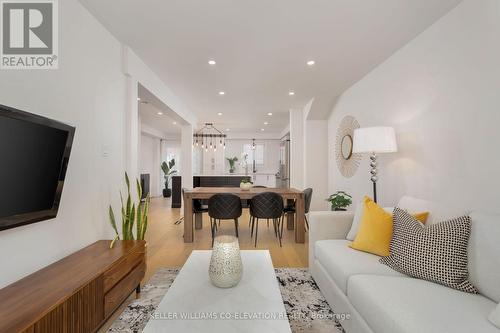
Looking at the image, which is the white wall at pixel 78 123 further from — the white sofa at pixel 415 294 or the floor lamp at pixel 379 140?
the floor lamp at pixel 379 140

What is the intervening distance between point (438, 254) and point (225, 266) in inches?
52.1

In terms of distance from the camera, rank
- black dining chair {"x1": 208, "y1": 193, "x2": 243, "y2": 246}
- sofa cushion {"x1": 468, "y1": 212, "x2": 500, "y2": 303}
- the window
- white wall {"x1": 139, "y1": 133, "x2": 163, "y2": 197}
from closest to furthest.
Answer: sofa cushion {"x1": 468, "y1": 212, "x2": 500, "y2": 303}
black dining chair {"x1": 208, "y1": 193, "x2": 243, "y2": 246}
white wall {"x1": 139, "y1": 133, "x2": 163, "y2": 197}
the window

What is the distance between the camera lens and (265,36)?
8.11 feet

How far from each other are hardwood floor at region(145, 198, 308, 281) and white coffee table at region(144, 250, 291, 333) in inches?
53.2

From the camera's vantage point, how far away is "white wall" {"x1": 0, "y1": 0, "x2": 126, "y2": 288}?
4.99 ft

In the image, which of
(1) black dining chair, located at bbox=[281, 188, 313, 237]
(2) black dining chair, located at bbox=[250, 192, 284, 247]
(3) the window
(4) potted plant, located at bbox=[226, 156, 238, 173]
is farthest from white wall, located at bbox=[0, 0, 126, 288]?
(3) the window

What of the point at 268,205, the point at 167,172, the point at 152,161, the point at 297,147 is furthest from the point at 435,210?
the point at 152,161

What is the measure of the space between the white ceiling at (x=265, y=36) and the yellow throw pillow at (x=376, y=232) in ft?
5.89

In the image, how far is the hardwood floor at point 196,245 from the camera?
2.86 metres

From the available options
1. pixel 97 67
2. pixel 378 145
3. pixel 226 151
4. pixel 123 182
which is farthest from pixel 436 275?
pixel 226 151

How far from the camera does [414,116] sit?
8.29 feet

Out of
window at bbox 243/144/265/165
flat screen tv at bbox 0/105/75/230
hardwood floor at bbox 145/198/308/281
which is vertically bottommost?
hardwood floor at bbox 145/198/308/281

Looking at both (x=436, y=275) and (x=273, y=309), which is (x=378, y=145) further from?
(x=273, y=309)

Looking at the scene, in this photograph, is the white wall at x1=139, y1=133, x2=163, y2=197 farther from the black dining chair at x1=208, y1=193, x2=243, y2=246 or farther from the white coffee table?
the white coffee table
